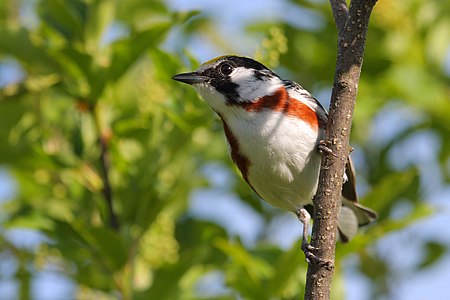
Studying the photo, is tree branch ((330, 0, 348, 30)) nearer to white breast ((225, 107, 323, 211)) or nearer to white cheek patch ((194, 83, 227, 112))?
white breast ((225, 107, 323, 211))

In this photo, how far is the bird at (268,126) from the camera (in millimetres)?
4164

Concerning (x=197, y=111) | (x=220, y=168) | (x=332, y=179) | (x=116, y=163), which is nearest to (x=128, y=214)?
(x=116, y=163)

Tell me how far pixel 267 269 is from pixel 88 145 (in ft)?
3.90

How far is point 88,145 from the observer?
4.64 meters

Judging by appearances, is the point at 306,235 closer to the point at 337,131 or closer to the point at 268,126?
the point at 268,126

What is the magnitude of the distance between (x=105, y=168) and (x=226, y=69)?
2.68 ft

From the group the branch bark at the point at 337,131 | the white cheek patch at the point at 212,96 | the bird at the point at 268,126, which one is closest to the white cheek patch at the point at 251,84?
the bird at the point at 268,126

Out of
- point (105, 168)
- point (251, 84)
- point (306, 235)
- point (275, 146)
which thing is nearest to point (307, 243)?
point (306, 235)

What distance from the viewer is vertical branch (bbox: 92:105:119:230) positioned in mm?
4484

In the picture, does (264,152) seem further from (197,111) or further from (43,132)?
(43,132)

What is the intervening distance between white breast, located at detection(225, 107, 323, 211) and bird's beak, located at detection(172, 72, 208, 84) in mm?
235

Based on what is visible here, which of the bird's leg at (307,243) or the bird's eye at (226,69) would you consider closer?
the bird's leg at (307,243)

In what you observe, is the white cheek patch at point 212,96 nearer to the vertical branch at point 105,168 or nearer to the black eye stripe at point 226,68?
the black eye stripe at point 226,68

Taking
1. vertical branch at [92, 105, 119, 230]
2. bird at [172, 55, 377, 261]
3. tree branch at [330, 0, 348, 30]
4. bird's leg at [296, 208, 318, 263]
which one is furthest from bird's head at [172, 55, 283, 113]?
tree branch at [330, 0, 348, 30]
